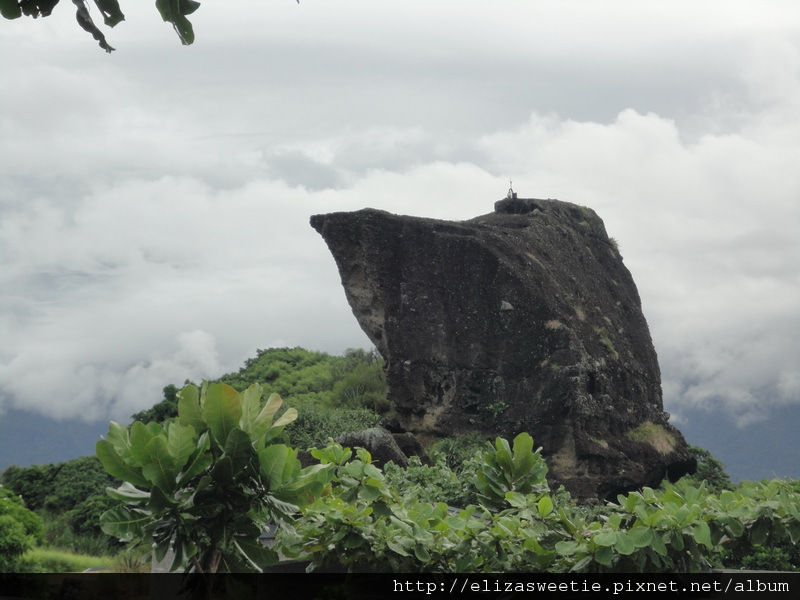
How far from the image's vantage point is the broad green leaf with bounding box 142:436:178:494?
158 inches

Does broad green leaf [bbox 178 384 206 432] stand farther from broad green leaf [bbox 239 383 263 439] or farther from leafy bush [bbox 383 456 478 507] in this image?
leafy bush [bbox 383 456 478 507]

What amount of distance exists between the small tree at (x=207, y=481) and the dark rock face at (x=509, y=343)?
8.87 m

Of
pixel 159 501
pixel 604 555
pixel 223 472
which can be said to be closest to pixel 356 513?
pixel 223 472

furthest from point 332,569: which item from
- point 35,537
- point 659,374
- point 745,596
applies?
point 659,374

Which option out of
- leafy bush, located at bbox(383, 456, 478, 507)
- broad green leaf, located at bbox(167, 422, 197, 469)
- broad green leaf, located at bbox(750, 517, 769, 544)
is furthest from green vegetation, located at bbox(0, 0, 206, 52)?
leafy bush, located at bbox(383, 456, 478, 507)

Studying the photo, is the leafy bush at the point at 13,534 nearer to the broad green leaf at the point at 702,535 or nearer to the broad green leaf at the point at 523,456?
the broad green leaf at the point at 523,456

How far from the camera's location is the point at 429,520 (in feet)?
16.6

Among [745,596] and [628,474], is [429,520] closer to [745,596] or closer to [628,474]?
[745,596]

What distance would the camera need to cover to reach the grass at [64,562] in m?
9.60

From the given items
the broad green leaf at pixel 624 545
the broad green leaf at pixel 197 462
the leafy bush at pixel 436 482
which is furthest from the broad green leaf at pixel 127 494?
the leafy bush at pixel 436 482

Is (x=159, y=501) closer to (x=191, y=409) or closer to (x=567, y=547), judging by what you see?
(x=191, y=409)

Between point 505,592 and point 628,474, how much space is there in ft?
28.5

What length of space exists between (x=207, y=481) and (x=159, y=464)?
0.27m

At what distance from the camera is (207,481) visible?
4.16 metres
